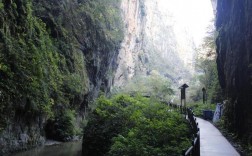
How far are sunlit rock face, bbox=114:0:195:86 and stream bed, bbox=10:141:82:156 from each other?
4125cm

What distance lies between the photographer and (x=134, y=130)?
16.5 meters

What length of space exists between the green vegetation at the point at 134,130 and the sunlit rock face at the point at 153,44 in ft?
150

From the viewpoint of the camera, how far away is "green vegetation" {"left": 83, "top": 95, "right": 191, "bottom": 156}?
1403 centimetres

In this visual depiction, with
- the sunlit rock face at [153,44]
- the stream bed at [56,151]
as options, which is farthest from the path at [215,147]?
the sunlit rock face at [153,44]

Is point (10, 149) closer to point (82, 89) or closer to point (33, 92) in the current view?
point (33, 92)

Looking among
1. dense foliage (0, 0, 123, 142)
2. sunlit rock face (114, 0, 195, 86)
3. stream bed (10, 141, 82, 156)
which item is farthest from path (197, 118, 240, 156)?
sunlit rock face (114, 0, 195, 86)

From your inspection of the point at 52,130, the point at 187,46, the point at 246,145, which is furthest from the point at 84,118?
the point at 187,46

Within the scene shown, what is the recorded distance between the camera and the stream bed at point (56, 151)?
23.5 metres

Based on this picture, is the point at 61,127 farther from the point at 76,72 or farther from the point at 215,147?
the point at 215,147

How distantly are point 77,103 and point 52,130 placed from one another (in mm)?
5362

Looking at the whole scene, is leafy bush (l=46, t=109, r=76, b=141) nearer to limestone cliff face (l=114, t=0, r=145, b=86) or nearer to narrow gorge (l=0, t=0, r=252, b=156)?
narrow gorge (l=0, t=0, r=252, b=156)

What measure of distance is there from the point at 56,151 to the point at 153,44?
115067 millimetres

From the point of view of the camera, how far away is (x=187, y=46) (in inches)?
7456

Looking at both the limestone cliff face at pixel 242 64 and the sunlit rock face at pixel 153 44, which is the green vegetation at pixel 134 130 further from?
the sunlit rock face at pixel 153 44
